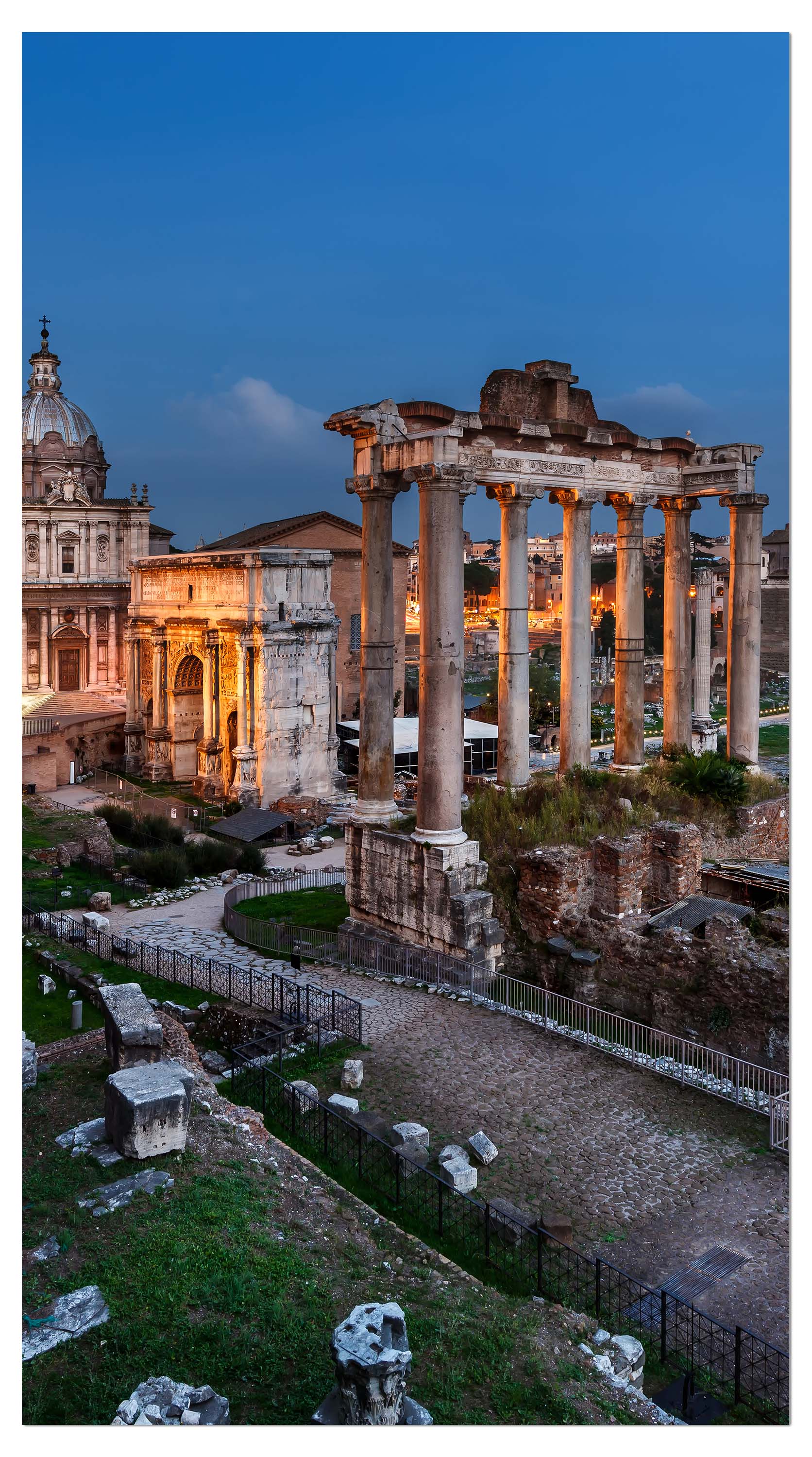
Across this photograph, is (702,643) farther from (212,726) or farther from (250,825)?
(250,825)

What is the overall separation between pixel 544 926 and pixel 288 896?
7.86 m

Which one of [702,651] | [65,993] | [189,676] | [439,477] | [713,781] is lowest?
[65,993]

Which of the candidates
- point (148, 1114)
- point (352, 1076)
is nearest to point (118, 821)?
point (352, 1076)

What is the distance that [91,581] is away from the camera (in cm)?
4762

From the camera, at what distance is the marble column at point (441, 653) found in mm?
14664

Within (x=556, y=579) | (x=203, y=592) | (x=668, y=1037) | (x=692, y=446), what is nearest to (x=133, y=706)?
(x=203, y=592)

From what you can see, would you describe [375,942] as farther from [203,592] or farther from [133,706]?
[133,706]

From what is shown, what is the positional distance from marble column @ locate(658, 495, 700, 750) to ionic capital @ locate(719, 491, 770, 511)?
81 centimetres

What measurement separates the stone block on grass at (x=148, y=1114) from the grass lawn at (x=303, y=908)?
9.06 m

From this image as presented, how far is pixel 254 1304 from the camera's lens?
6352 mm

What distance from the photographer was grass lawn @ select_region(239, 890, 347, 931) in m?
18.5

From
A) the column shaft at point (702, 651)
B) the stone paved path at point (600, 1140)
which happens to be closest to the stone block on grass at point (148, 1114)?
the stone paved path at point (600, 1140)

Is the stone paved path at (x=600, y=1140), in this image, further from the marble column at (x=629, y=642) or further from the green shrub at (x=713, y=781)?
the marble column at (x=629, y=642)

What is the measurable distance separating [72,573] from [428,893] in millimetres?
37588
